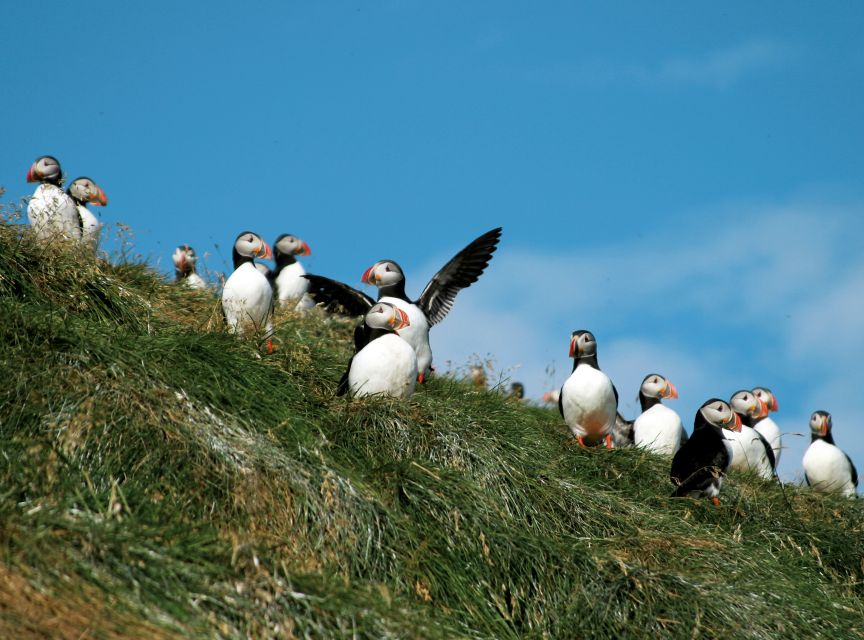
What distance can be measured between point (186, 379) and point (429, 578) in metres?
1.59

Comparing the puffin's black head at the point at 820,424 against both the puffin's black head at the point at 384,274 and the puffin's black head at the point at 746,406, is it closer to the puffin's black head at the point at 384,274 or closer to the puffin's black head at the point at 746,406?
the puffin's black head at the point at 746,406

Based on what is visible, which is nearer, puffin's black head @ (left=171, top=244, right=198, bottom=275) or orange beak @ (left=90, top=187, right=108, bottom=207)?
orange beak @ (left=90, top=187, right=108, bottom=207)

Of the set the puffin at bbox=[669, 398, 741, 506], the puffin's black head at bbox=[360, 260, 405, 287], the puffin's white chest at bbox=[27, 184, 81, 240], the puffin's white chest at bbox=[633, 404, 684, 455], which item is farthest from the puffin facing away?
the puffin at bbox=[669, 398, 741, 506]

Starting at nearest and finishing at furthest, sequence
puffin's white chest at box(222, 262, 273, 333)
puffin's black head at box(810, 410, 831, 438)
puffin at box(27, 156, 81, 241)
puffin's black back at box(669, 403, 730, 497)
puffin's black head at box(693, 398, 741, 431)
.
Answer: puffin's black back at box(669, 403, 730, 497) < puffin's black head at box(693, 398, 741, 431) < puffin at box(27, 156, 81, 241) < puffin's white chest at box(222, 262, 273, 333) < puffin's black head at box(810, 410, 831, 438)

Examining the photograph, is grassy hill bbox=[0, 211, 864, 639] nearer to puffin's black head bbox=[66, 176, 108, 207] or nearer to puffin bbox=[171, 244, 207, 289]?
puffin's black head bbox=[66, 176, 108, 207]

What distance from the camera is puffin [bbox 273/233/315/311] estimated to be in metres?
12.3

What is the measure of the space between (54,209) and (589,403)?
403cm

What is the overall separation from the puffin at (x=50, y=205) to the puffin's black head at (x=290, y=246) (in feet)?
12.3

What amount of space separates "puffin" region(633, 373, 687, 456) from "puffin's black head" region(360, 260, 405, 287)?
86.9 inches

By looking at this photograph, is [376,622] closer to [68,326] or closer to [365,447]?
[365,447]

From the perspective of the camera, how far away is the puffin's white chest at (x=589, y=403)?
794 cm

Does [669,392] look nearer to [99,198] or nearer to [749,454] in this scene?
[749,454]

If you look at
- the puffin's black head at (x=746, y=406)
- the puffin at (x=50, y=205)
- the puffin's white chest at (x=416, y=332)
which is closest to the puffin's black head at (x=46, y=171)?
the puffin at (x=50, y=205)

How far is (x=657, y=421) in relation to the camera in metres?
8.91
